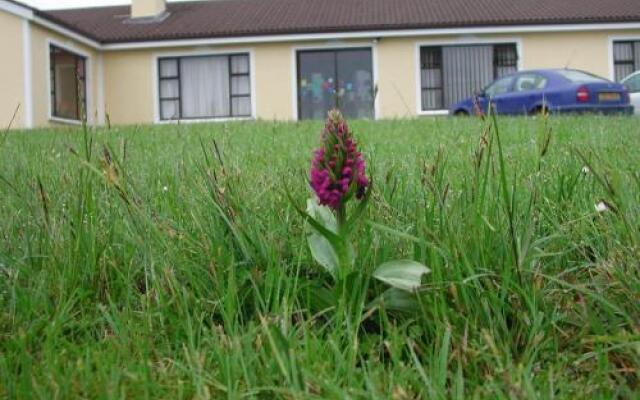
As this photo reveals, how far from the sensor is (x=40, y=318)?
180cm

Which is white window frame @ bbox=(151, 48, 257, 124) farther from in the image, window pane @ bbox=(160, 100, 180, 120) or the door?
the door

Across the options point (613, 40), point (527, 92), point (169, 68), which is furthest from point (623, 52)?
point (169, 68)

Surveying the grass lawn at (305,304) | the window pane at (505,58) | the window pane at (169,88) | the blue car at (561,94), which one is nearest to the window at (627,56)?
the window pane at (505,58)

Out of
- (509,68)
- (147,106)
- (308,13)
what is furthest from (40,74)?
(509,68)

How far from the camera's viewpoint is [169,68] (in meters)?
24.9

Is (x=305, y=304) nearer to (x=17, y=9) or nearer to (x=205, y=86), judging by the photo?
(x=17, y=9)

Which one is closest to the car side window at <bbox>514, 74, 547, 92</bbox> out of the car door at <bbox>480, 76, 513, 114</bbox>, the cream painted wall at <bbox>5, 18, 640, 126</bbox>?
the car door at <bbox>480, 76, 513, 114</bbox>

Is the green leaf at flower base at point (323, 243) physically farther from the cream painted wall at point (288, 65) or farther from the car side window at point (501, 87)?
the cream painted wall at point (288, 65)

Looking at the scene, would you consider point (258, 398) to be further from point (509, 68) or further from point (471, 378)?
point (509, 68)

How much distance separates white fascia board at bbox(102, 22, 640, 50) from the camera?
893 inches

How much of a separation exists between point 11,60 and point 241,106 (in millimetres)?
7759

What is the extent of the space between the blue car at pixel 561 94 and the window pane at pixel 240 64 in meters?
10.5

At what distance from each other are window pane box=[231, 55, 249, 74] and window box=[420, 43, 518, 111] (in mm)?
6066

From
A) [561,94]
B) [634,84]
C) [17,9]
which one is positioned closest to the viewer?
[561,94]
